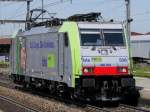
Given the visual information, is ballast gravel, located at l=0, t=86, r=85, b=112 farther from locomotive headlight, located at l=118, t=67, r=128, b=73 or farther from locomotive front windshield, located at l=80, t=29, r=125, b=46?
locomotive front windshield, located at l=80, t=29, r=125, b=46

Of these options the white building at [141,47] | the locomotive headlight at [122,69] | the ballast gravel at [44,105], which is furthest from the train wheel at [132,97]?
the white building at [141,47]

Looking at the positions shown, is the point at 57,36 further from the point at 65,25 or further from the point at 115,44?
the point at 115,44

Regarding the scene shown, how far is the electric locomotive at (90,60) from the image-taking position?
18.2m

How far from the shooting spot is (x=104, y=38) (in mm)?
19109

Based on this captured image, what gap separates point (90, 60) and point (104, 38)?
1251 mm

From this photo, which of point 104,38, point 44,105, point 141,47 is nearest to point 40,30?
point 104,38

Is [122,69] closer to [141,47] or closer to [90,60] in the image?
[90,60]

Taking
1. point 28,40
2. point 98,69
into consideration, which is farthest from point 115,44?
point 28,40

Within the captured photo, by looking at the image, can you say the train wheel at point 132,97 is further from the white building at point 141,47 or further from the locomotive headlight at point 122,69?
the white building at point 141,47

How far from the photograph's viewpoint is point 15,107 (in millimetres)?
17703

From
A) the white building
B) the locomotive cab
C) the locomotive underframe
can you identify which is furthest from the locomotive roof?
the white building

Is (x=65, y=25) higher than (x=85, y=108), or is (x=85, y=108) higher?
(x=65, y=25)

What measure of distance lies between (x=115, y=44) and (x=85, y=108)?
2.82 meters

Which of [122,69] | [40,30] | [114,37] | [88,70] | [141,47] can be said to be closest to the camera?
[88,70]
